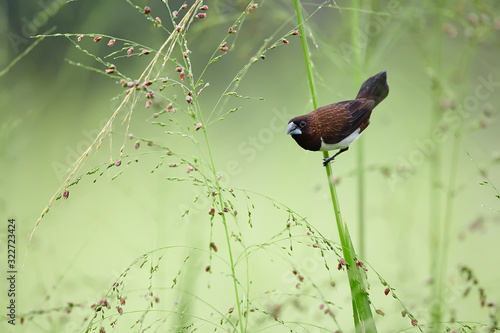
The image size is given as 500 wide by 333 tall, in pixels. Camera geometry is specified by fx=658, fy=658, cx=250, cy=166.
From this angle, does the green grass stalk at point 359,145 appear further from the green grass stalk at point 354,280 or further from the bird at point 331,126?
the green grass stalk at point 354,280

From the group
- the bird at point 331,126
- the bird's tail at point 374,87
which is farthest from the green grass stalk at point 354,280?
the bird's tail at point 374,87

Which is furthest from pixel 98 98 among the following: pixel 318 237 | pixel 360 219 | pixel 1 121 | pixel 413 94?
pixel 318 237

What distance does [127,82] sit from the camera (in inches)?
40.1

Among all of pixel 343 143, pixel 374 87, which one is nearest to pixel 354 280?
pixel 343 143

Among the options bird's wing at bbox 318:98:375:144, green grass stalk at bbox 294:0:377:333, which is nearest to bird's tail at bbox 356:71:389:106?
bird's wing at bbox 318:98:375:144

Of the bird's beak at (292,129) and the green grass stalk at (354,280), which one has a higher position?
the bird's beak at (292,129)

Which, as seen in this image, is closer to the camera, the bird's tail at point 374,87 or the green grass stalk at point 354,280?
the green grass stalk at point 354,280

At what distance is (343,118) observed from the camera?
56.9 inches

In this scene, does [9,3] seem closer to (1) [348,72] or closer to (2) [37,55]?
(2) [37,55]

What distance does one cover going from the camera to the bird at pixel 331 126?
1.41 meters

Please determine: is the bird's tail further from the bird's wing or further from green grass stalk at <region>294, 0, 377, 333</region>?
green grass stalk at <region>294, 0, 377, 333</region>

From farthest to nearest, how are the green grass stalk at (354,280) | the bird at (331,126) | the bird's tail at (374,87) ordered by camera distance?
the bird's tail at (374,87) → the bird at (331,126) → the green grass stalk at (354,280)

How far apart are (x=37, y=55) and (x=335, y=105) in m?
3.78

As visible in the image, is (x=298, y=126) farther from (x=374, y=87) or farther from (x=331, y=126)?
(x=374, y=87)
